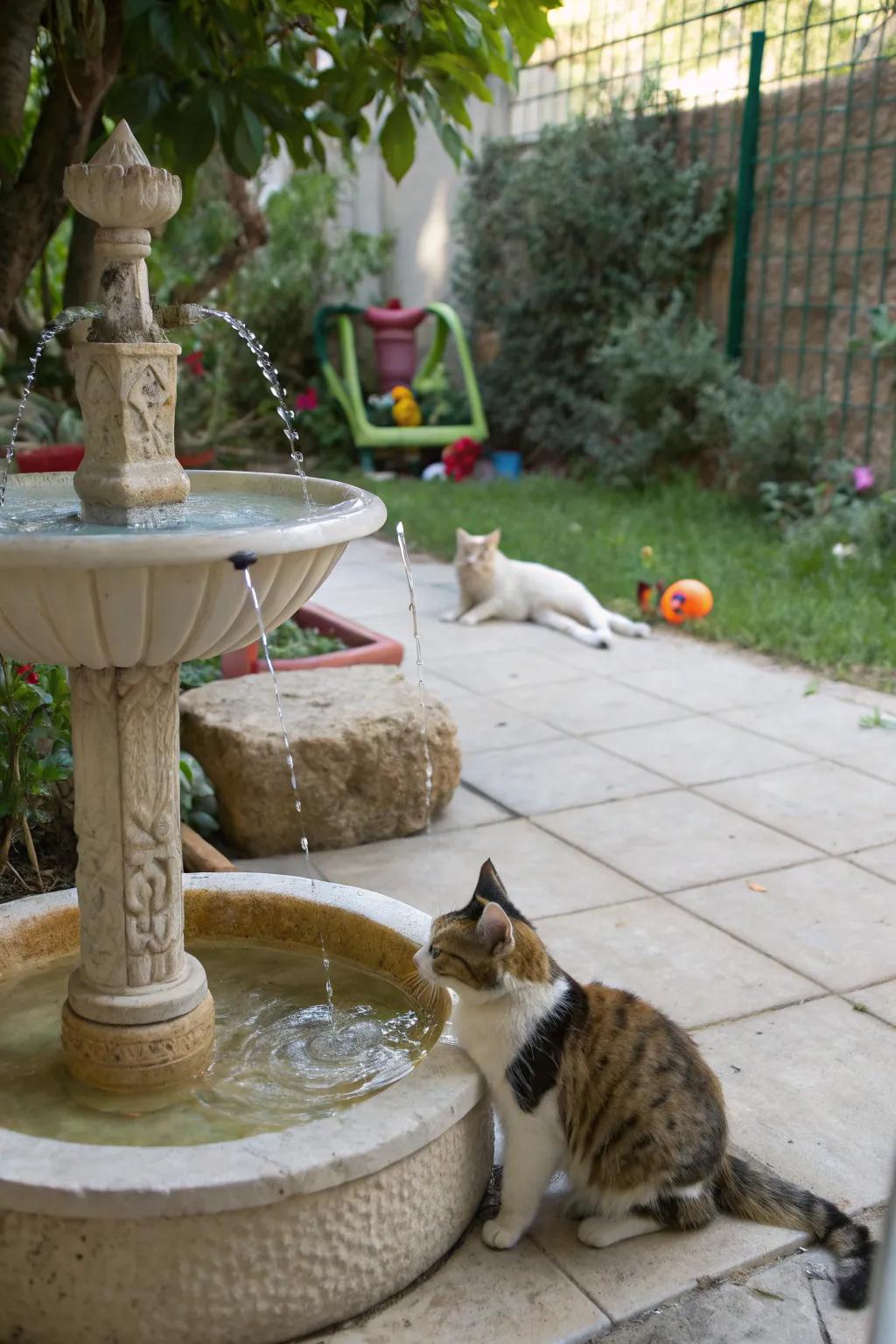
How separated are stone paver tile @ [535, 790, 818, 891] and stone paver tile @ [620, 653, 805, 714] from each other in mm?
1177

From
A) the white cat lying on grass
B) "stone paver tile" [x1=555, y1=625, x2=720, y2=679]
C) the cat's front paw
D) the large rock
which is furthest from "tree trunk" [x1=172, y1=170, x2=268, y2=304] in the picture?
the cat's front paw

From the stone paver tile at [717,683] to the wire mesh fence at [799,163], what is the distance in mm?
3097

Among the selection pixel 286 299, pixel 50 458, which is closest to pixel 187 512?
pixel 50 458

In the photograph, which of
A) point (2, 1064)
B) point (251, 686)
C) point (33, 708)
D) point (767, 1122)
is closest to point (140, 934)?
point (2, 1064)

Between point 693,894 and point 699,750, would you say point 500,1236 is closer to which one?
point 693,894

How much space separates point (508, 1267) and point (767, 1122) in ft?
2.36

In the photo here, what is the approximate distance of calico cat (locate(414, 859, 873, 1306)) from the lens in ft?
7.31

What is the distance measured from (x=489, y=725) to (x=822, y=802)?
1.43 metres

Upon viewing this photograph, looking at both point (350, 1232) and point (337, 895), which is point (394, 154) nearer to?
point (337, 895)

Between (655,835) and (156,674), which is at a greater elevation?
(156,674)

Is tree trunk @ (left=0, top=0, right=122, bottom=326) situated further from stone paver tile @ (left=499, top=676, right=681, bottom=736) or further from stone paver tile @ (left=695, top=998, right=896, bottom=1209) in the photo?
stone paver tile @ (left=695, top=998, right=896, bottom=1209)

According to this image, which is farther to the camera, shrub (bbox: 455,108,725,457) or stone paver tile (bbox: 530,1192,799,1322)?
shrub (bbox: 455,108,725,457)

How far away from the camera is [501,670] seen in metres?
6.11

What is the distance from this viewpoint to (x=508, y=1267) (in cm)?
222
